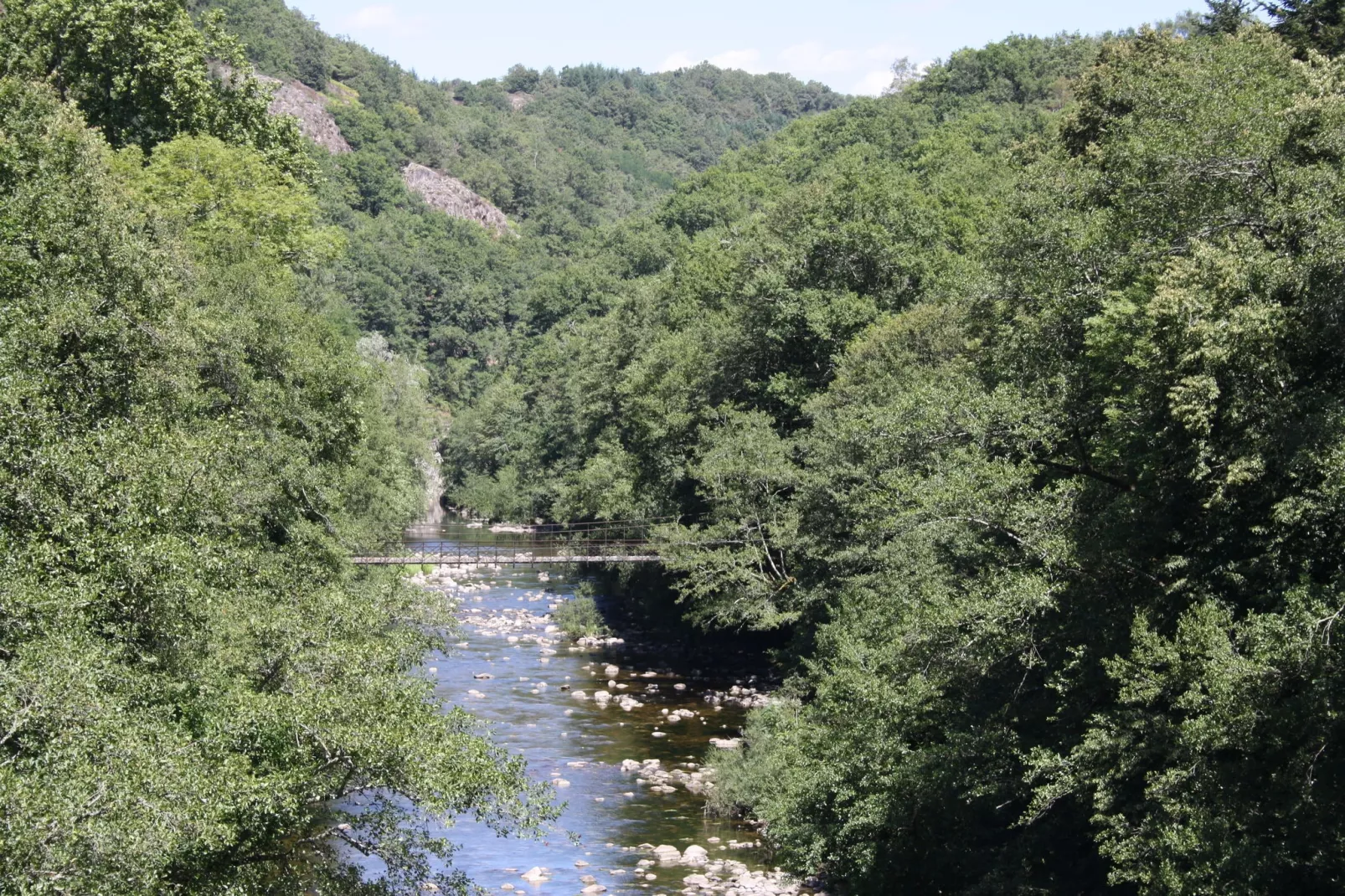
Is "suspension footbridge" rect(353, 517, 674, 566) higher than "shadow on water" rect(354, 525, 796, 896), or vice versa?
"suspension footbridge" rect(353, 517, 674, 566)

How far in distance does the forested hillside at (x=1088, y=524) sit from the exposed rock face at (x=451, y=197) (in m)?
117

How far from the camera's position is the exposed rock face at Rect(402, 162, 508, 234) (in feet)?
491

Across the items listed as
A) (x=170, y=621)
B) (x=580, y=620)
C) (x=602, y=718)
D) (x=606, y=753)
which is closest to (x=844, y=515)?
(x=606, y=753)

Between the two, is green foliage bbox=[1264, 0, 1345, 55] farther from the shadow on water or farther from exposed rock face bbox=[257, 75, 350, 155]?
exposed rock face bbox=[257, 75, 350, 155]

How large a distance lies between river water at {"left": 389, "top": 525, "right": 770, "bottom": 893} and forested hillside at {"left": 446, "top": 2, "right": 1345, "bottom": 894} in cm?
158

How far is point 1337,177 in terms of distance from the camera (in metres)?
15.3

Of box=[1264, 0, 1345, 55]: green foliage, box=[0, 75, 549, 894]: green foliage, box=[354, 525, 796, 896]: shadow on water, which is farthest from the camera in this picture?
box=[1264, 0, 1345, 55]: green foliage

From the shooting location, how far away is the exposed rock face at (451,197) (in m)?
150

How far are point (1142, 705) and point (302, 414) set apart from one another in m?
18.0

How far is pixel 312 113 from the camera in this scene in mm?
142625

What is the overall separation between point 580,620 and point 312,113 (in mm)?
112905

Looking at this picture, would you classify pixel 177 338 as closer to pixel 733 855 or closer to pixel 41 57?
pixel 733 855

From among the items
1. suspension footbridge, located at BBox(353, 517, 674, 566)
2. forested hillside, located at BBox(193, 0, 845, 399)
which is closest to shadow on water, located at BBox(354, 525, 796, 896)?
suspension footbridge, located at BBox(353, 517, 674, 566)

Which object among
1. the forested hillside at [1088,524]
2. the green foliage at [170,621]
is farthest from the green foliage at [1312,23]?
the green foliage at [170,621]
